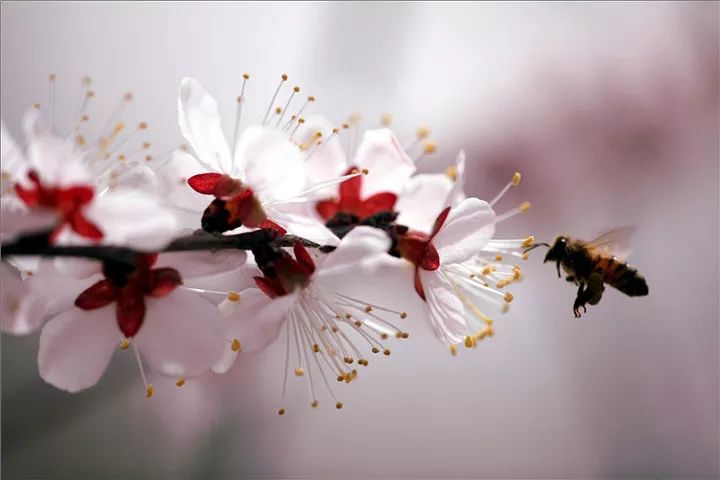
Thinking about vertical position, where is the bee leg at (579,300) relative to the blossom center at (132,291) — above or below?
above

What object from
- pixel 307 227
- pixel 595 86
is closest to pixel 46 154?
pixel 307 227

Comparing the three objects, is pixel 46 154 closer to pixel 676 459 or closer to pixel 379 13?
pixel 379 13

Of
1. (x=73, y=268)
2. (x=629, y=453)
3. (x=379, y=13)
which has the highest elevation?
(x=379, y=13)

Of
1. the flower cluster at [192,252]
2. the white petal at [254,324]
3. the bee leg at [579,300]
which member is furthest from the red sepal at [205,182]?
the bee leg at [579,300]

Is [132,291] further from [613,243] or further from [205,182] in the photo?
[613,243]

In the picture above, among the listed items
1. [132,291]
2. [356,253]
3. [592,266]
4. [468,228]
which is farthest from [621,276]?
[132,291]

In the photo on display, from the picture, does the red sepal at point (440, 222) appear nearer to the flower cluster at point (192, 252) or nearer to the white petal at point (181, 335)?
the flower cluster at point (192, 252)

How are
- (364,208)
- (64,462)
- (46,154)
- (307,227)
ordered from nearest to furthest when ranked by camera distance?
(46,154), (307,227), (364,208), (64,462)
